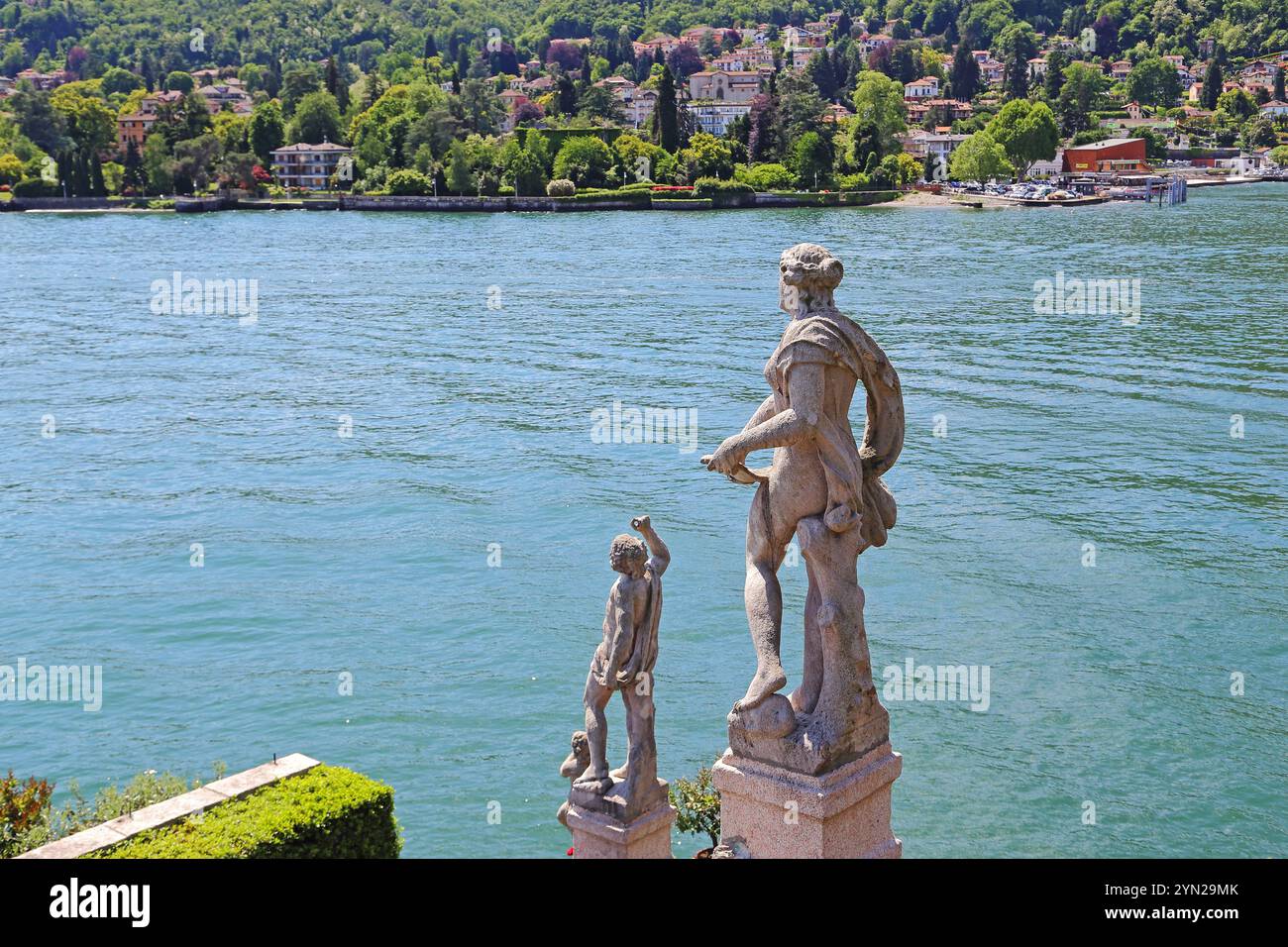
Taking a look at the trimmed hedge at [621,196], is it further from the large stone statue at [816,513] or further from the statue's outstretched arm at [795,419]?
the statue's outstretched arm at [795,419]

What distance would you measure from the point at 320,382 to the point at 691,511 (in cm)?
2062

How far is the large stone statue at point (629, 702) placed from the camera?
31.4 ft

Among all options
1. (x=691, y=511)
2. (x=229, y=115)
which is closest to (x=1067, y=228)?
(x=691, y=511)

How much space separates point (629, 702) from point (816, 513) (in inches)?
68.3

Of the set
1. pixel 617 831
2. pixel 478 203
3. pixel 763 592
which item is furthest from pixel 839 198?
pixel 617 831

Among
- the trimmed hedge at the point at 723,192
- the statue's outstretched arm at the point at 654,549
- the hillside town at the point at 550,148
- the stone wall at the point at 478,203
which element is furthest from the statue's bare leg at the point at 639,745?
the hillside town at the point at 550,148

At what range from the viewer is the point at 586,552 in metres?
27.1

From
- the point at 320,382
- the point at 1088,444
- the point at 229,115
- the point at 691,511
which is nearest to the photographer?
the point at 691,511

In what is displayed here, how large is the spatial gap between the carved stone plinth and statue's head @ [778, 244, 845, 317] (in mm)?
3191

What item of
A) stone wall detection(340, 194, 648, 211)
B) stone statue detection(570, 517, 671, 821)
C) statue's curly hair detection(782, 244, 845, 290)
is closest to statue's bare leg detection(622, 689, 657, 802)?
stone statue detection(570, 517, 671, 821)

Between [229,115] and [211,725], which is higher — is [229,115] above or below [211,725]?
above

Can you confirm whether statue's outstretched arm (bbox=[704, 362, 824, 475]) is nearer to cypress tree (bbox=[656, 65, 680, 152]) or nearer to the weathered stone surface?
the weathered stone surface

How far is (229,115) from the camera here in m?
188
